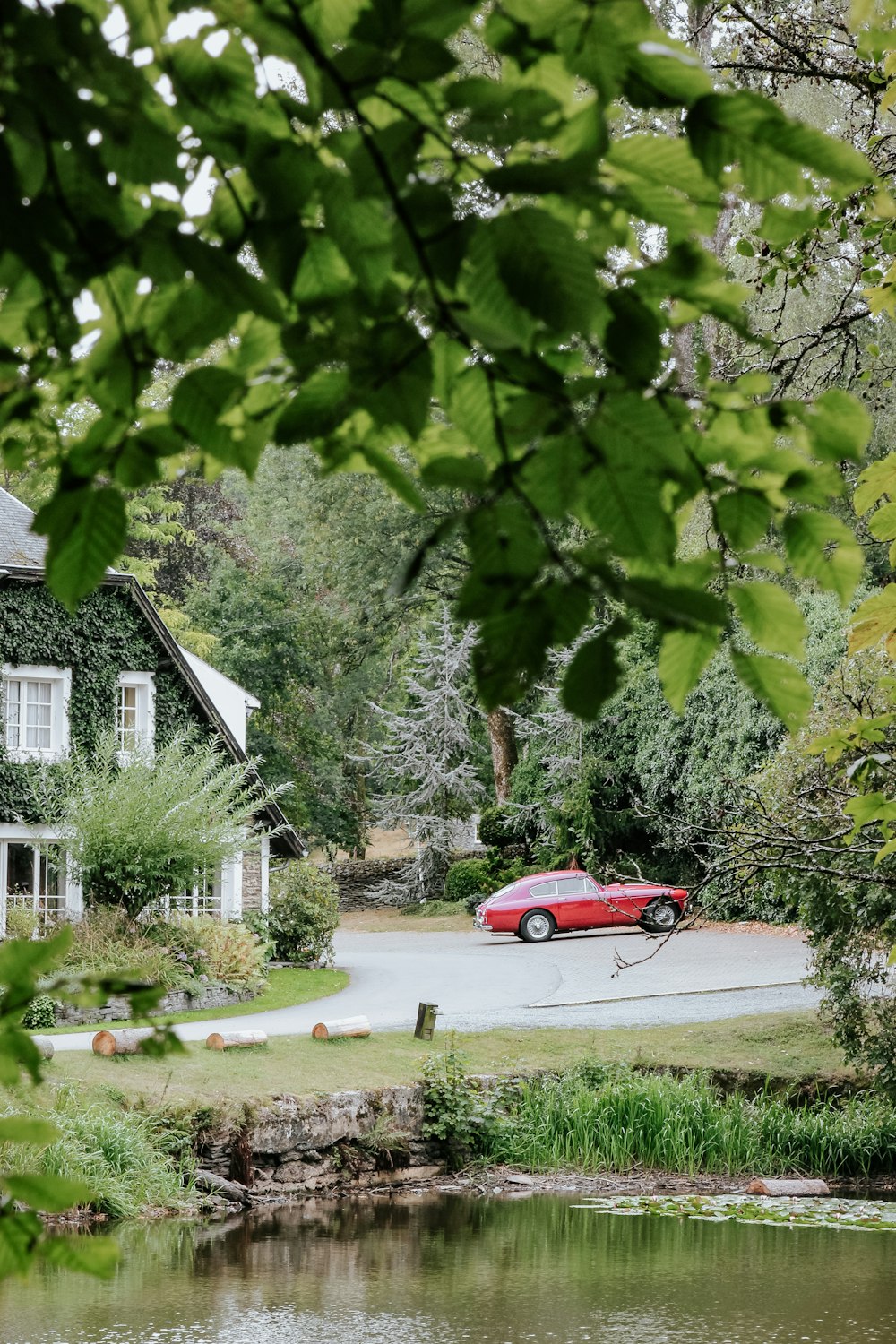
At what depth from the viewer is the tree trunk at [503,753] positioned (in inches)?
1313

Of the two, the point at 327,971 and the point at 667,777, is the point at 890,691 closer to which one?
the point at 327,971

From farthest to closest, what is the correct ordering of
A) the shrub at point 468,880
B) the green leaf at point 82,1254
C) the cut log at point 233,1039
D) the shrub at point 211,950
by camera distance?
the shrub at point 468,880 → the shrub at point 211,950 → the cut log at point 233,1039 → the green leaf at point 82,1254

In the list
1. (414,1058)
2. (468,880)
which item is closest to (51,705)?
(414,1058)

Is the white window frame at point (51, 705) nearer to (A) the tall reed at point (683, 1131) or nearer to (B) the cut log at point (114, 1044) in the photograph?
(B) the cut log at point (114, 1044)

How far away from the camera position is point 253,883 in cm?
2170

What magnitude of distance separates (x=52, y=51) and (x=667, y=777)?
88.6 feet

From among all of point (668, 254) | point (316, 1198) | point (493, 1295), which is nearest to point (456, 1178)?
point (316, 1198)

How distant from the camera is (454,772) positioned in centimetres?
3262

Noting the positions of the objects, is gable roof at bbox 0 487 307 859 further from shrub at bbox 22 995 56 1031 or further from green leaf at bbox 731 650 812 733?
green leaf at bbox 731 650 812 733

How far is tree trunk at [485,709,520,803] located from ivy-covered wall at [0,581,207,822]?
13210 millimetres

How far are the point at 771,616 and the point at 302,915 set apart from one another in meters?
21.1

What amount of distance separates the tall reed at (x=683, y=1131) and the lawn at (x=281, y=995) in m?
3.88

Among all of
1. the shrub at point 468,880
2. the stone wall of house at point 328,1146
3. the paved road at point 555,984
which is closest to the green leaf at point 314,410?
the stone wall of house at point 328,1146

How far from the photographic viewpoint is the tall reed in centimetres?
→ 1269
